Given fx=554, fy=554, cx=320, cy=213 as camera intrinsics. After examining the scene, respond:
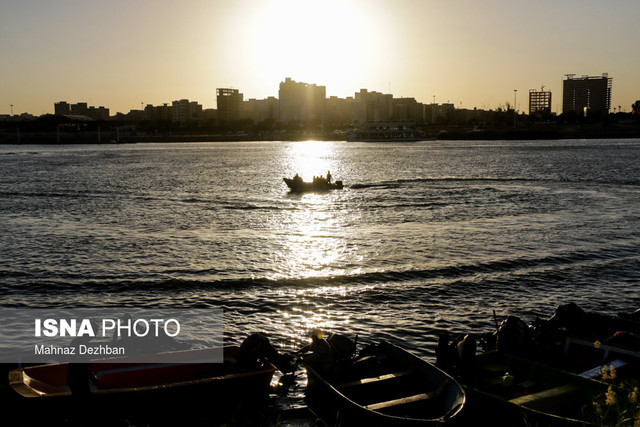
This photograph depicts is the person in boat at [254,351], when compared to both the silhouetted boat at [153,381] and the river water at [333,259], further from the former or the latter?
the river water at [333,259]

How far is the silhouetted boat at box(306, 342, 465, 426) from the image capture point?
9.05 meters

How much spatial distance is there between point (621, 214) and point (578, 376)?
3136cm

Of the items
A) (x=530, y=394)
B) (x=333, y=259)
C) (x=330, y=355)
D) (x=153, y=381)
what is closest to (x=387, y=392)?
(x=330, y=355)

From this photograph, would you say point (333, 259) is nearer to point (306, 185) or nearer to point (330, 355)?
point (330, 355)

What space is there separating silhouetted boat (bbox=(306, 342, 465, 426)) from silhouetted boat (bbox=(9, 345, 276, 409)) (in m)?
1.41

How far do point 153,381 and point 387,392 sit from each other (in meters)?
4.59

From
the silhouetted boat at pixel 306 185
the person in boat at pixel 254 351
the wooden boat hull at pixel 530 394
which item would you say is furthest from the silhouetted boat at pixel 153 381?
the silhouetted boat at pixel 306 185

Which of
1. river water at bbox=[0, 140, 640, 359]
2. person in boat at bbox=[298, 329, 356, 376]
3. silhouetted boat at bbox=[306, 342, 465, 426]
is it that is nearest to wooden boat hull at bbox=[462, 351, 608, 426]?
silhouetted boat at bbox=[306, 342, 465, 426]

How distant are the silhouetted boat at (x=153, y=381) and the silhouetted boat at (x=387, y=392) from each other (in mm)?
1405

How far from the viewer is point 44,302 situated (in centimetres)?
1806

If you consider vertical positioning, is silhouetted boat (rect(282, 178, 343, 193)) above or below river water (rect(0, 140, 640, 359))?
above

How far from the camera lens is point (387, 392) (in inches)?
407

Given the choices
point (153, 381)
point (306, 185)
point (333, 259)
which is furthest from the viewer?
point (306, 185)

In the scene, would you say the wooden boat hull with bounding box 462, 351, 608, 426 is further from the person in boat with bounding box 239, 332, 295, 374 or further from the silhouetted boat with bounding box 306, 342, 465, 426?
the person in boat with bounding box 239, 332, 295, 374
